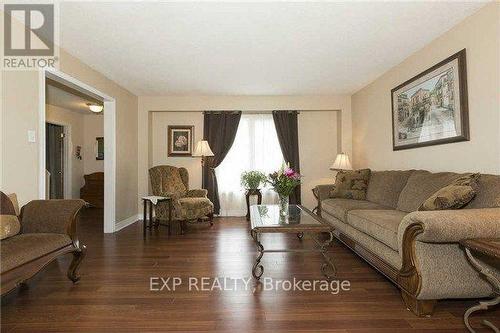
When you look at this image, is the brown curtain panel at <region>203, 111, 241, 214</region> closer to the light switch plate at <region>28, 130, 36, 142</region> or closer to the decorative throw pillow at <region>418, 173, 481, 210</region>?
the light switch plate at <region>28, 130, 36, 142</region>

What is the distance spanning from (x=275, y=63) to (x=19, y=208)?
3.29 meters

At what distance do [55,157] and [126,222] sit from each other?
3.12m

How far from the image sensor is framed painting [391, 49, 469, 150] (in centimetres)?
280

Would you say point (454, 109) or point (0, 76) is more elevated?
point (0, 76)

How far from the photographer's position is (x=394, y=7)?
8.32ft

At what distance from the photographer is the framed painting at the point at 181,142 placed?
5770 millimetres

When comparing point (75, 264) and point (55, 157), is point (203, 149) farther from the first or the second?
point (55, 157)

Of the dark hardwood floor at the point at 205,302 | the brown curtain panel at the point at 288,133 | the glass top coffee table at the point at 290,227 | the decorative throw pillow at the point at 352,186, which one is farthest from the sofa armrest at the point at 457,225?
the brown curtain panel at the point at 288,133

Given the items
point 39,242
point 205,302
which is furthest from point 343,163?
point 39,242

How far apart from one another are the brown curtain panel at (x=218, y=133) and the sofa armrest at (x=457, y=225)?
13.8ft

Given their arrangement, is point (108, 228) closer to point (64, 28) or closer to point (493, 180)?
point (64, 28)

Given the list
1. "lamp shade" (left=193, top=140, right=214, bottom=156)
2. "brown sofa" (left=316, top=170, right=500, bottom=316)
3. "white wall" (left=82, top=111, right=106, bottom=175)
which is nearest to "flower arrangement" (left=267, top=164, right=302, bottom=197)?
"brown sofa" (left=316, top=170, right=500, bottom=316)

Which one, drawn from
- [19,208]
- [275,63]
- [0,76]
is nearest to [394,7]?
[275,63]

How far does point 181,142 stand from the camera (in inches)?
227
